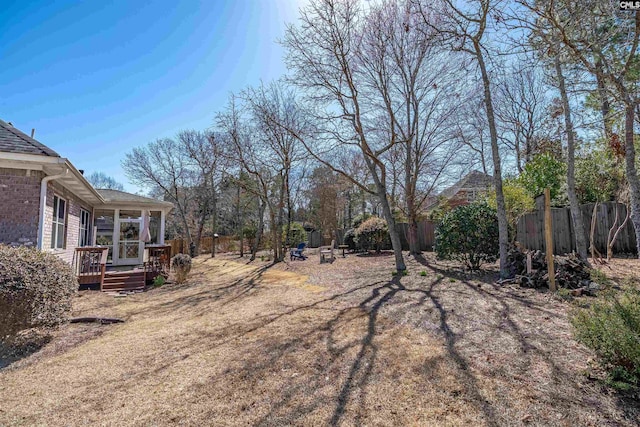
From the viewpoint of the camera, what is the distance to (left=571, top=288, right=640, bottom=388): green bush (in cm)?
225

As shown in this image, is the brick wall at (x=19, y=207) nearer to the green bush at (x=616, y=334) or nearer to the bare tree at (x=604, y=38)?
the green bush at (x=616, y=334)

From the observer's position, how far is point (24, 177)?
617 centimetres

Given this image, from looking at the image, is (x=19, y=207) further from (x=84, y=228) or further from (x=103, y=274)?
(x=84, y=228)

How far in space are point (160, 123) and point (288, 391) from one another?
15044mm

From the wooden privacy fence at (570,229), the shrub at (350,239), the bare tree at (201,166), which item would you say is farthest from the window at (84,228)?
the wooden privacy fence at (570,229)

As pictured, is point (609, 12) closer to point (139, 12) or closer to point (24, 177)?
point (139, 12)

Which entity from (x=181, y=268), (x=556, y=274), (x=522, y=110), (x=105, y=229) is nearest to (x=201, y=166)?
(x=105, y=229)

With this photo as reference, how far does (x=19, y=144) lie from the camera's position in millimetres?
5953

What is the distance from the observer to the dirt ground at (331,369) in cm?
228

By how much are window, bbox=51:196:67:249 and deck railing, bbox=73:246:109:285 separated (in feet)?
2.53

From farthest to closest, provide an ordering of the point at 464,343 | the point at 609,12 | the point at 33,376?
1. the point at 609,12
2. the point at 464,343
3. the point at 33,376

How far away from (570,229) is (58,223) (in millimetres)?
14839

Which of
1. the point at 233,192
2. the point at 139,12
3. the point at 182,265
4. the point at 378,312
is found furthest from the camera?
the point at 233,192

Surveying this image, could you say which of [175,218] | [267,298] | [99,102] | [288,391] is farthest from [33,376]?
[175,218]
